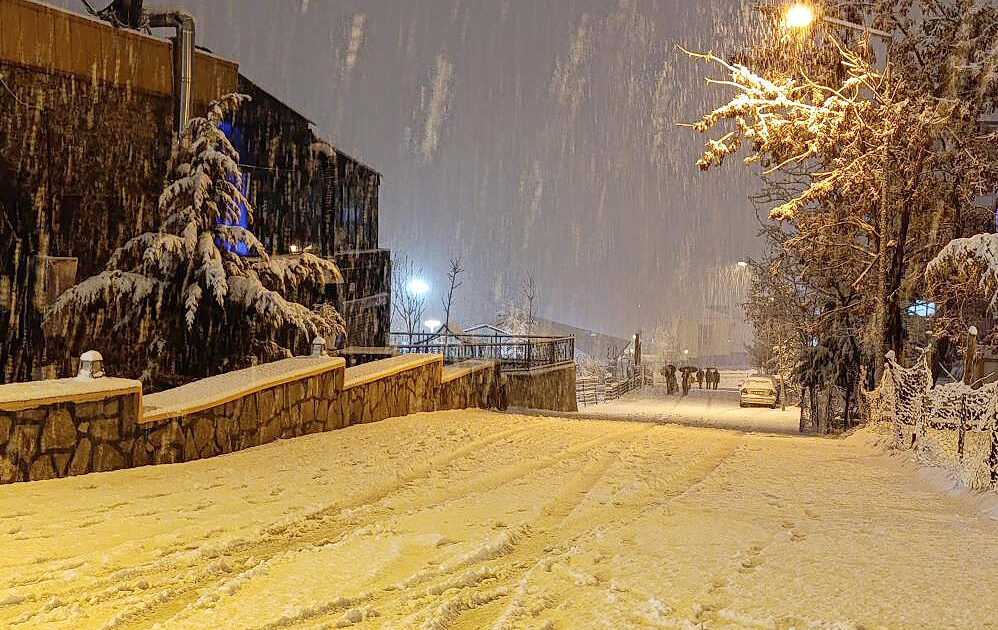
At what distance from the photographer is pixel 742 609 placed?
11.2 feet

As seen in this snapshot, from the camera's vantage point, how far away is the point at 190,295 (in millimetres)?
11695

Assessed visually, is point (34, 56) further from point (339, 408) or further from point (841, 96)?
point (841, 96)

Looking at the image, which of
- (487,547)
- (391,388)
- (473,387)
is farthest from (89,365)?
(473,387)

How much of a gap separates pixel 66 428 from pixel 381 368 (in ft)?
16.4

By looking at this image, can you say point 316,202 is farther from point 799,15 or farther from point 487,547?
point 487,547

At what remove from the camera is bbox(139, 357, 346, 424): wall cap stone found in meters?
6.76

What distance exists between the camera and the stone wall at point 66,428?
18.4 ft

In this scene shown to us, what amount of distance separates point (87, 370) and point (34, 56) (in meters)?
10.4

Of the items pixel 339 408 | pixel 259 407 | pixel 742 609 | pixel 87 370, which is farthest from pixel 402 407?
pixel 742 609

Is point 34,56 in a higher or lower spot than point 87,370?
higher

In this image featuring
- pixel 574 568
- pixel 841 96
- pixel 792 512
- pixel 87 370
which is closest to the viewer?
pixel 574 568

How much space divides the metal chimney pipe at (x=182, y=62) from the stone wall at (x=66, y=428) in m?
11.2

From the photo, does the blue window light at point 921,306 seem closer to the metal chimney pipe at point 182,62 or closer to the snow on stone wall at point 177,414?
the snow on stone wall at point 177,414

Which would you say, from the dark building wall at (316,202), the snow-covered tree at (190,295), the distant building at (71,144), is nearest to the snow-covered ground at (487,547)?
the snow-covered tree at (190,295)
